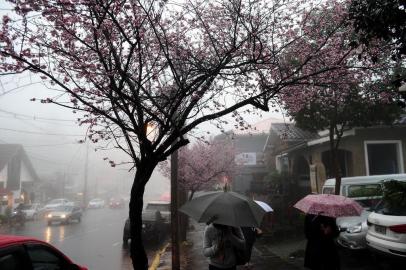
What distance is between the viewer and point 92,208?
67.3 m

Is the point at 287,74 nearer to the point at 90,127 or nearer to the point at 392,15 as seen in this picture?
the point at 392,15

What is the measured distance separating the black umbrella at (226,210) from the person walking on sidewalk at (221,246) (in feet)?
0.51

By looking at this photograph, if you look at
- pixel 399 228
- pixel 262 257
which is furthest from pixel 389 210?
pixel 262 257

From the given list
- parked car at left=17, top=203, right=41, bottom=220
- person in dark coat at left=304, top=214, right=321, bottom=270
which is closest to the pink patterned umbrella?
person in dark coat at left=304, top=214, right=321, bottom=270

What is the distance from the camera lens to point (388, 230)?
27.5 feet

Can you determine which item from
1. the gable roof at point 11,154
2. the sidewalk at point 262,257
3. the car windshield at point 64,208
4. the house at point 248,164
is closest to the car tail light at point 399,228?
the sidewalk at point 262,257

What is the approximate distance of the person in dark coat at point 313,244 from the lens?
7.17 meters

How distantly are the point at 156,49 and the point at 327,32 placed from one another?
2843 millimetres

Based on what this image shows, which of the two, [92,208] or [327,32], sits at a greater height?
[327,32]

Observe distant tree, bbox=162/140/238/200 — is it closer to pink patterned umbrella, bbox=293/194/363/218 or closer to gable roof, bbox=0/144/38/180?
pink patterned umbrella, bbox=293/194/363/218

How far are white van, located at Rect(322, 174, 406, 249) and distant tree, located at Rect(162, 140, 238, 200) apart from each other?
8882 millimetres

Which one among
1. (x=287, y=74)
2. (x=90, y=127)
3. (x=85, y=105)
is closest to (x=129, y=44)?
(x=85, y=105)

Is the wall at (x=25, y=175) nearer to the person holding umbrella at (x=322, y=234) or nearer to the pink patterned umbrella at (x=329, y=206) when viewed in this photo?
the pink patterned umbrella at (x=329, y=206)

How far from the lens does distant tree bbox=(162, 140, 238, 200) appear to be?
24688 mm
